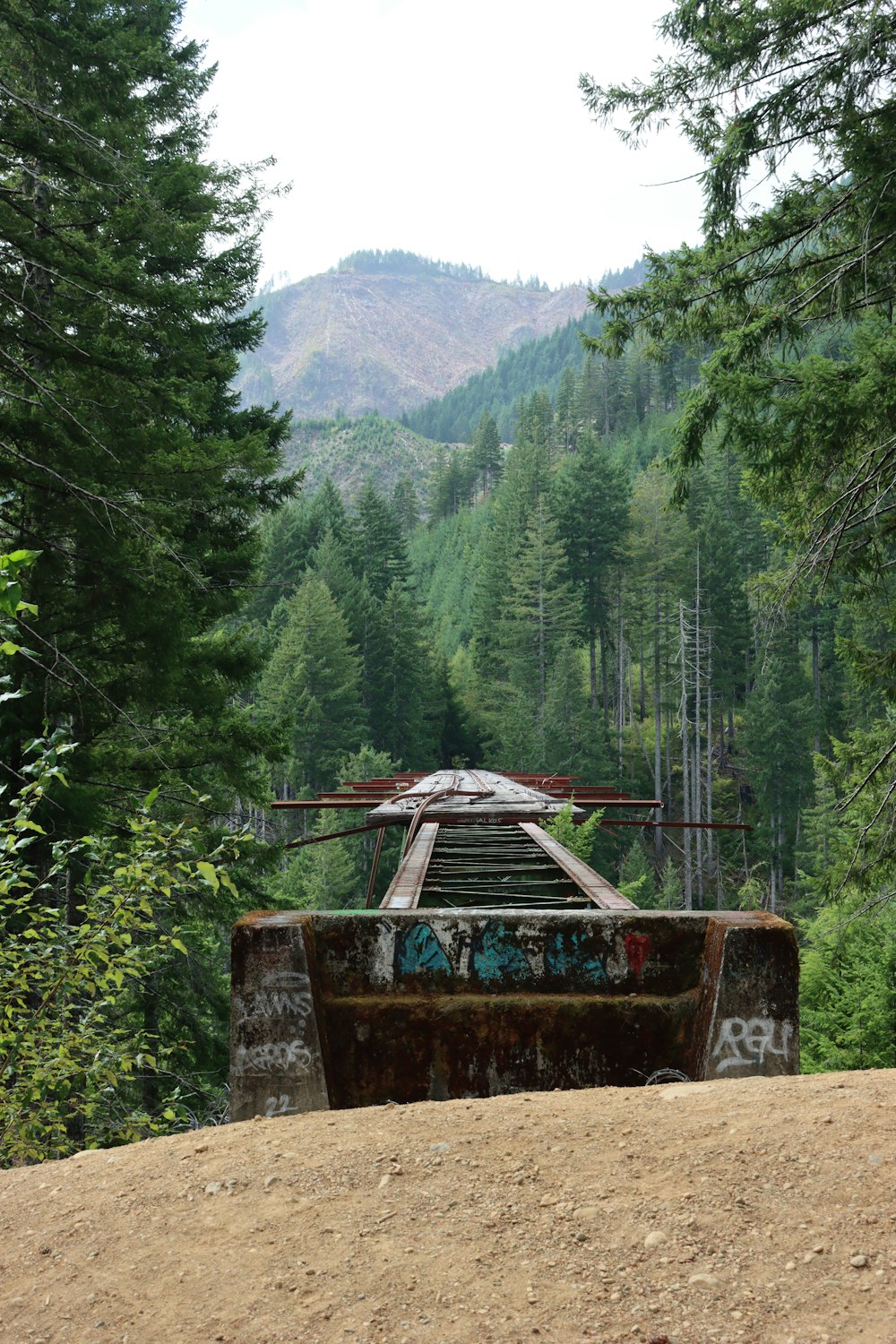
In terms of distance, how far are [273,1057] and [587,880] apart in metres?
2.51

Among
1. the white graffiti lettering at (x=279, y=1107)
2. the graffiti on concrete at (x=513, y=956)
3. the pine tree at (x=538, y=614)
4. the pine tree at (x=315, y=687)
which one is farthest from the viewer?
the pine tree at (x=538, y=614)

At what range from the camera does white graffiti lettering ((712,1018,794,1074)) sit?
3.33 meters

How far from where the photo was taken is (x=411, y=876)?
5699 millimetres

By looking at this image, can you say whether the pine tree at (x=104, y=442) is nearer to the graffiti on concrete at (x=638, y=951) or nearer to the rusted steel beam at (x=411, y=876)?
the rusted steel beam at (x=411, y=876)

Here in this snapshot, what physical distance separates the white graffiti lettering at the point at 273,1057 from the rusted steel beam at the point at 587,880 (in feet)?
5.17

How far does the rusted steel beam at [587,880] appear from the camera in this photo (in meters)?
4.52

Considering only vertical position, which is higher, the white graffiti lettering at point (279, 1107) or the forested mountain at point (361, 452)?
the forested mountain at point (361, 452)

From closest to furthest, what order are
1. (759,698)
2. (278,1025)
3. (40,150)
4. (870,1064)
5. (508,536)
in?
(278,1025)
(40,150)
(870,1064)
(759,698)
(508,536)

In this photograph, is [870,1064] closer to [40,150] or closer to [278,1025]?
[278,1025]

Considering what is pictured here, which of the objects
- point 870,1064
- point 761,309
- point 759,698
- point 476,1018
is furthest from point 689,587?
point 476,1018

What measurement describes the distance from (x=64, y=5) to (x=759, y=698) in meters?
50.2

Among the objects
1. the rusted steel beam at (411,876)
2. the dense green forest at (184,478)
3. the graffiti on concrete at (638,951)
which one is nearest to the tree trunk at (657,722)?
the dense green forest at (184,478)

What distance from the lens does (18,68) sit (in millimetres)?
8148

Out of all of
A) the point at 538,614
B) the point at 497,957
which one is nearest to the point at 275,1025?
the point at 497,957
